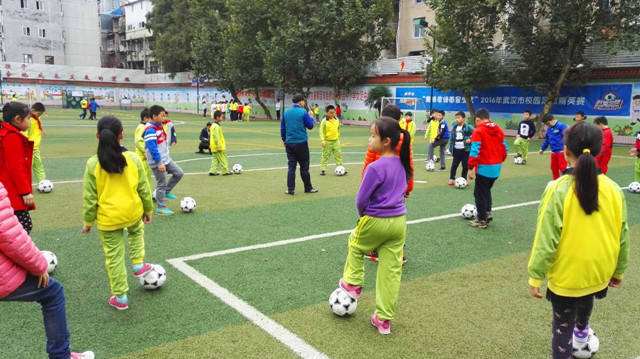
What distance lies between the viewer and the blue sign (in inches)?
898

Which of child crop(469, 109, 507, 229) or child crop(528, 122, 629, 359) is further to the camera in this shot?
child crop(469, 109, 507, 229)

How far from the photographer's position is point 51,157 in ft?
52.3

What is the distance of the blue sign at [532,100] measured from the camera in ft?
74.8

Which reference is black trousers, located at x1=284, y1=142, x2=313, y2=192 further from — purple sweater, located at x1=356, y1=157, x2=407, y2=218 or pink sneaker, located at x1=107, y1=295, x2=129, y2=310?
purple sweater, located at x1=356, y1=157, x2=407, y2=218

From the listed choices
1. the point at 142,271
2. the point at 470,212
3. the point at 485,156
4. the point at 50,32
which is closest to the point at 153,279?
the point at 142,271

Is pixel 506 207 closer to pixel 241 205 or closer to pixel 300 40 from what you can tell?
pixel 241 205

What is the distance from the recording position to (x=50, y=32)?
6341 centimetres

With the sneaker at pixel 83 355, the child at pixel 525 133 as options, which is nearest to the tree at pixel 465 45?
the child at pixel 525 133

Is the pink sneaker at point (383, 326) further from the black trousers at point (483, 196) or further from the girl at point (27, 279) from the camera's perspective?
the black trousers at point (483, 196)

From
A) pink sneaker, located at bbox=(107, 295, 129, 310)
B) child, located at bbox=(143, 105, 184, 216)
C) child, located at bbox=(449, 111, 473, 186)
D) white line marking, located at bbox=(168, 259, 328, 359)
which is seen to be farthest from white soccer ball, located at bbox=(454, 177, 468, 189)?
pink sneaker, located at bbox=(107, 295, 129, 310)

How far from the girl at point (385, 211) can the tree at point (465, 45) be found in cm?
2250

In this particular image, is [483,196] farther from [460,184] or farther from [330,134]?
[330,134]

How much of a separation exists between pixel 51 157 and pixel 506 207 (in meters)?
14.2

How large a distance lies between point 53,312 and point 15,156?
2412 millimetres
